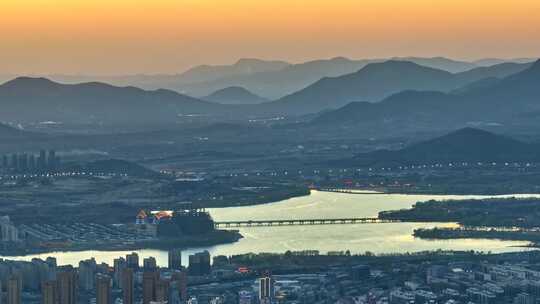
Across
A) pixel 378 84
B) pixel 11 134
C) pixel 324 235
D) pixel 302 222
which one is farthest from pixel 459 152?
pixel 378 84

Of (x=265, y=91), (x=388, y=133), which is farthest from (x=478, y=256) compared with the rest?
(x=265, y=91)

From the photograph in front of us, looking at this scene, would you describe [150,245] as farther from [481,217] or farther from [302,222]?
[481,217]

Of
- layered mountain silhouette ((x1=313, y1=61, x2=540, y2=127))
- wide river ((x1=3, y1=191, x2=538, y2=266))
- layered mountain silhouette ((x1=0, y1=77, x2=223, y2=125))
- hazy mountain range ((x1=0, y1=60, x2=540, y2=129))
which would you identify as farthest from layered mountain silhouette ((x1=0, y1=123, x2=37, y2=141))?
wide river ((x1=3, y1=191, x2=538, y2=266))

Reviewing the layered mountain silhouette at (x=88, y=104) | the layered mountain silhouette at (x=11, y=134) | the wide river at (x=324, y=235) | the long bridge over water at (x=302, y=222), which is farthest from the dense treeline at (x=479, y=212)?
the layered mountain silhouette at (x=88, y=104)

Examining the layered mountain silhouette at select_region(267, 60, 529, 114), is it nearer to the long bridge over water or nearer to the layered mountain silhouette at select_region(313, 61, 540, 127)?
the layered mountain silhouette at select_region(313, 61, 540, 127)

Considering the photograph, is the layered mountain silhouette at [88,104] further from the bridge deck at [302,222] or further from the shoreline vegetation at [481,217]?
the bridge deck at [302,222]

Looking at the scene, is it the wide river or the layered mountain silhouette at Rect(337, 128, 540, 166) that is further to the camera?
the layered mountain silhouette at Rect(337, 128, 540, 166)
